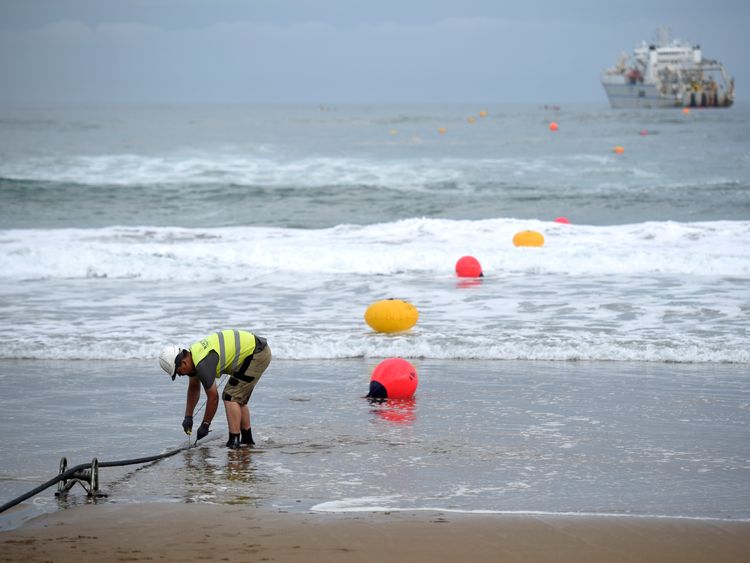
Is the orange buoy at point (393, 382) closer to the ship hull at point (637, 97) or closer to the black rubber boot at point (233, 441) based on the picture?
the black rubber boot at point (233, 441)

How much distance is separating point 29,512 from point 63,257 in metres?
12.4

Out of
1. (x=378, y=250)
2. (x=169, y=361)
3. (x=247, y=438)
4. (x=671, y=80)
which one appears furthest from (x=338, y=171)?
(x=671, y=80)

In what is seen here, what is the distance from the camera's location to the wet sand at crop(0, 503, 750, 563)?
5047mm

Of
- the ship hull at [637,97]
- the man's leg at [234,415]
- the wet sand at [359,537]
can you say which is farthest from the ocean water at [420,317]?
the ship hull at [637,97]

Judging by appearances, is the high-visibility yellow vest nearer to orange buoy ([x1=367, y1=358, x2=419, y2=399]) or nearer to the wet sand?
the wet sand

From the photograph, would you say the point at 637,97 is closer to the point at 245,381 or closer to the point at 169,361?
the point at 245,381

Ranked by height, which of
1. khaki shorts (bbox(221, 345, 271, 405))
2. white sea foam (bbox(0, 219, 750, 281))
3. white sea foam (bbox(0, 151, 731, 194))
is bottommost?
khaki shorts (bbox(221, 345, 271, 405))

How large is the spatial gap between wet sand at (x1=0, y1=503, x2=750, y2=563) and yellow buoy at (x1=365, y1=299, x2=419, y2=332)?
5982 millimetres

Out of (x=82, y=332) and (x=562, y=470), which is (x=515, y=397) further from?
(x=82, y=332)

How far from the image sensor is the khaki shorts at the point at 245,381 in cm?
720

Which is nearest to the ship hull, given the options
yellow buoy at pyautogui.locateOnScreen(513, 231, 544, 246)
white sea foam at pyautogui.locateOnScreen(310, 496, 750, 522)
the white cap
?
yellow buoy at pyautogui.locateOnScreen(513, 231, 544, 246)

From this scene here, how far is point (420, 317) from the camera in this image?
12984mm

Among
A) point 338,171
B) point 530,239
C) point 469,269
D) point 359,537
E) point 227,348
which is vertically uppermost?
point 338,171

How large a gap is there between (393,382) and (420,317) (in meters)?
4.19
